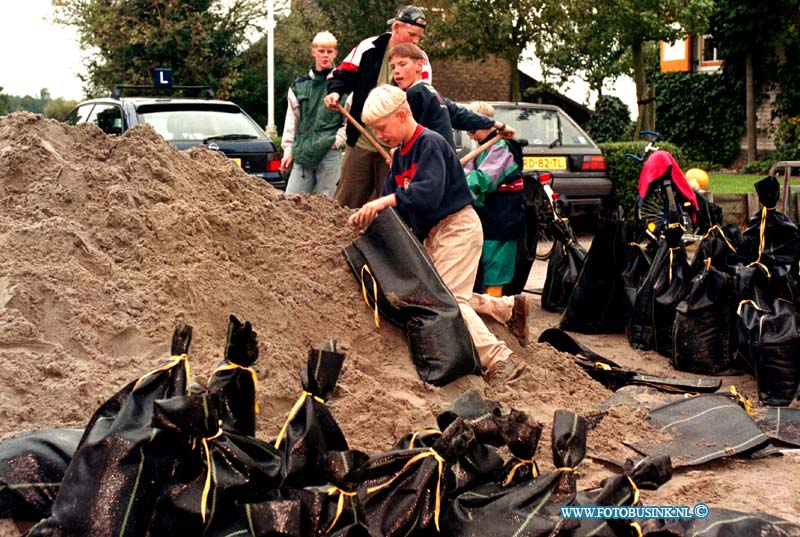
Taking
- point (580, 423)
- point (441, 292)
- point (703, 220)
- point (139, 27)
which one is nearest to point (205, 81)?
point (139, 27)

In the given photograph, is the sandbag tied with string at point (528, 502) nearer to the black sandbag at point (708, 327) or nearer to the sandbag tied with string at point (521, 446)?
the sandbag tied with string at point (521, 446)

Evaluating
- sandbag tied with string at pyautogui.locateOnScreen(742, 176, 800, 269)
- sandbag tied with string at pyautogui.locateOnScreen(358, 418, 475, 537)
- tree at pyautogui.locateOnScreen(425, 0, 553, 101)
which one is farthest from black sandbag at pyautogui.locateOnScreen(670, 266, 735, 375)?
tree at pyautogui.locateOnScreen(425, 0, 553, 101)

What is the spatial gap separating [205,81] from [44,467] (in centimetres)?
2413

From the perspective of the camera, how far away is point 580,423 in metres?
3.39

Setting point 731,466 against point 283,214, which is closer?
point 731,466

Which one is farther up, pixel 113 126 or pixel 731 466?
pixel 113 126

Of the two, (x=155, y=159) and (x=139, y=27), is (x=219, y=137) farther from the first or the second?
(x=139, y=27)

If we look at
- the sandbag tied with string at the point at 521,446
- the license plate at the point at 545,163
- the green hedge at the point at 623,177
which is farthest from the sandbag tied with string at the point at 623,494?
the green hedge at the point at 623,177

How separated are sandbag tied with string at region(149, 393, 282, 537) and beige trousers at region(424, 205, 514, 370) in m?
2.22

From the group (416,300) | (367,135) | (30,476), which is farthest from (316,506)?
(367,135)

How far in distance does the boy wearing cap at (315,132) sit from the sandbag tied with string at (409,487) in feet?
16.7

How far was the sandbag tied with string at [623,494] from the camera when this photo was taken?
3092mm

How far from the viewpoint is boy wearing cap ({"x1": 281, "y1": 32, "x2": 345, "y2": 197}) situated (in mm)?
8094

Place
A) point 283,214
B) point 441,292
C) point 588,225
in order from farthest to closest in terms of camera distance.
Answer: point 588,225 < point 283,214 < point 441,292
